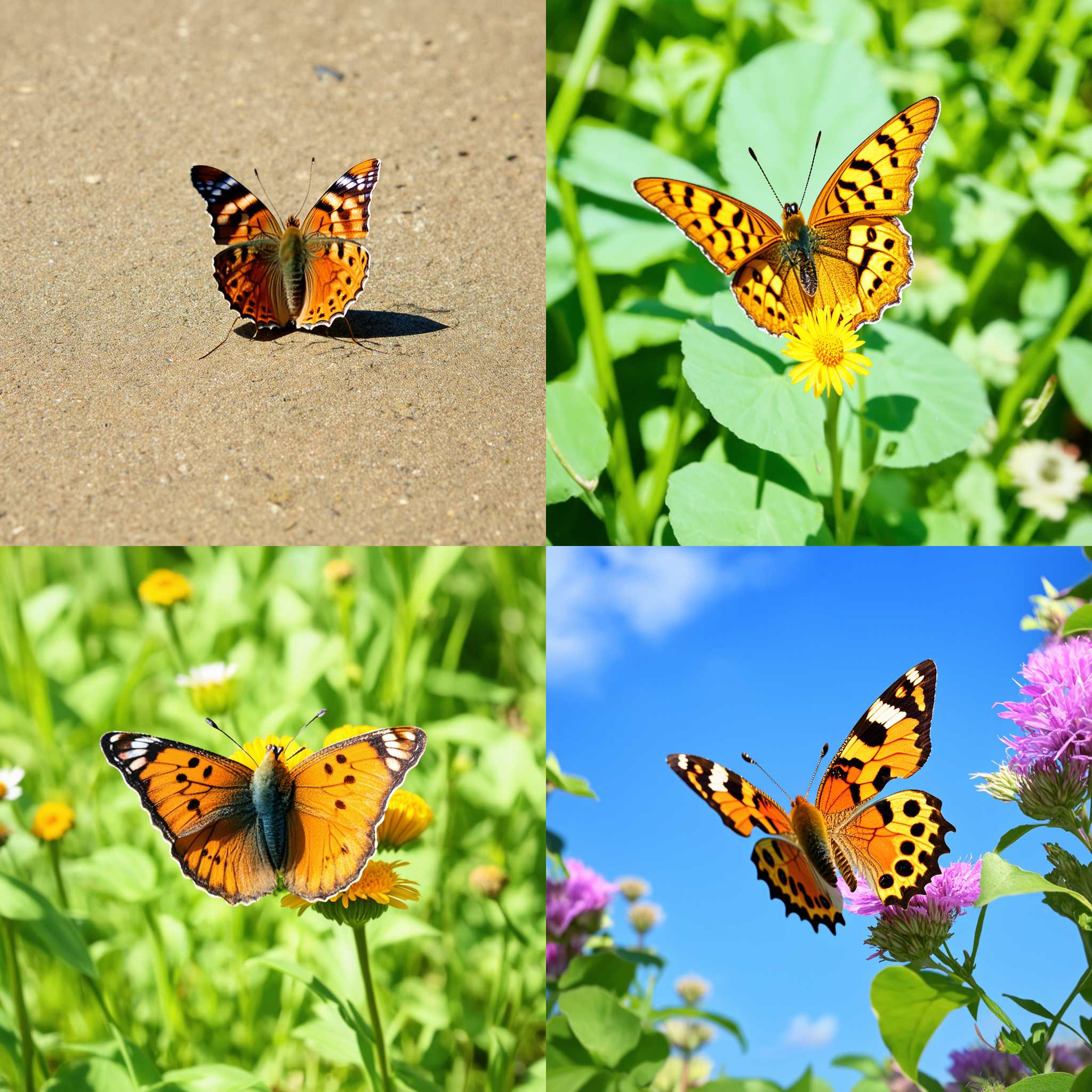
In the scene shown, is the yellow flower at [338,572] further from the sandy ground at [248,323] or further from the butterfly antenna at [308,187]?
the butterfly antenna at [308,187]

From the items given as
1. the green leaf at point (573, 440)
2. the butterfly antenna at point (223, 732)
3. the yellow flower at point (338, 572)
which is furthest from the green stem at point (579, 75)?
the butterfly antenna at point (223, 732)

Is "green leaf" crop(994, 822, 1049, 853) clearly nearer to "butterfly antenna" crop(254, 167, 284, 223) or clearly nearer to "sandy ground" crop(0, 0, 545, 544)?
"sandy ground" crop(0, 0, 545, 544)

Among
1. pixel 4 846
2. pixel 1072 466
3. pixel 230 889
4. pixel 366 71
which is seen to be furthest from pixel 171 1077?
pixel 366 71

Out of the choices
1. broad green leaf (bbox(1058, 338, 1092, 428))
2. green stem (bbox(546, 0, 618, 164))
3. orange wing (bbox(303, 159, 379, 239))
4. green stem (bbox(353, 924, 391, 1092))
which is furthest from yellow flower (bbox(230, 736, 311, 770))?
broad green leaf (bbox(1058, 338, 1092, 428))

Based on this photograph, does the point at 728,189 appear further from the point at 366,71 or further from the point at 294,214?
the point at 366,71

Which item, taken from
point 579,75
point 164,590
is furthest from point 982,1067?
point 579,75

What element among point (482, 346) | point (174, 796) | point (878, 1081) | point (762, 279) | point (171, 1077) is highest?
point (762, 279)
